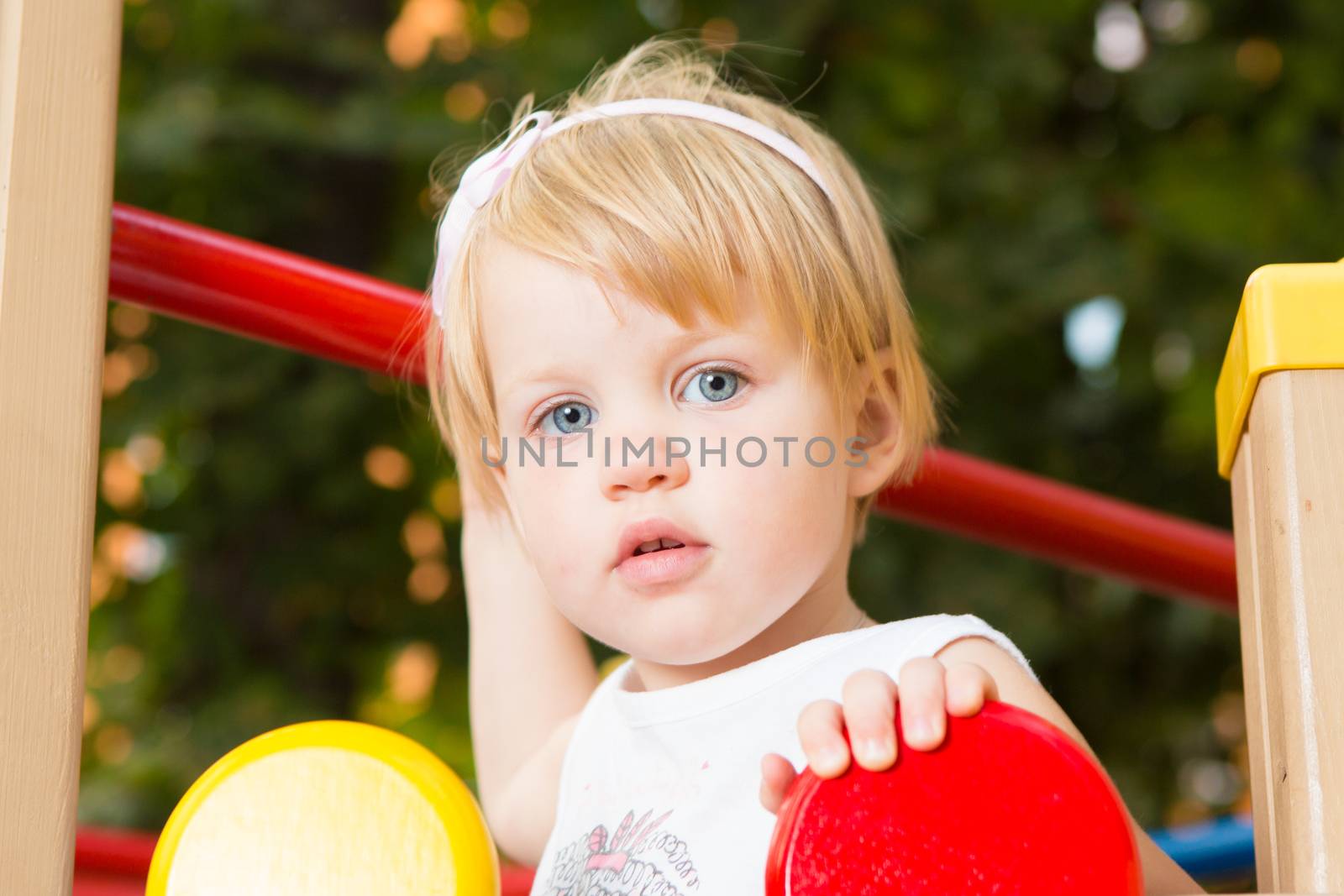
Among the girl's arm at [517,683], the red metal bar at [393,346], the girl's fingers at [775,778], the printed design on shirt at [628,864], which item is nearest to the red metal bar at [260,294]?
the red metal bar at [393,346]

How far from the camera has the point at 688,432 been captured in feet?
2.57

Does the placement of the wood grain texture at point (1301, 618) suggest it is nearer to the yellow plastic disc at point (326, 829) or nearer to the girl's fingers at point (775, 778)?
the girl's fingers at point (775, 778)

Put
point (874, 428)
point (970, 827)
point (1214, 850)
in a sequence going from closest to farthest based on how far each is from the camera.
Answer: point (970, 827) < point (874, 428) < point (1214, 850)

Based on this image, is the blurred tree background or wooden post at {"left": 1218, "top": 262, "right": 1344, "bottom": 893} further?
the blurred tree background

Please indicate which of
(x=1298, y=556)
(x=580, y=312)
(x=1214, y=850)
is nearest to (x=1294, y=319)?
(x=1298, y=556)

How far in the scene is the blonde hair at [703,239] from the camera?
2.69 ft

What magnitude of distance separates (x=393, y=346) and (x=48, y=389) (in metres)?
0.40

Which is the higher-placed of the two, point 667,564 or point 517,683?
point 667,564

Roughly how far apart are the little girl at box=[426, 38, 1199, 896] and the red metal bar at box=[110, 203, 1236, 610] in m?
0.09

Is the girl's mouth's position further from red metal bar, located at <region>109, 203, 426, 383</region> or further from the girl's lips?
red metal bar, located at <region>109, 203, 426, 383</region>

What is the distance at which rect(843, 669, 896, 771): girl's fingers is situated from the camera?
53 cm

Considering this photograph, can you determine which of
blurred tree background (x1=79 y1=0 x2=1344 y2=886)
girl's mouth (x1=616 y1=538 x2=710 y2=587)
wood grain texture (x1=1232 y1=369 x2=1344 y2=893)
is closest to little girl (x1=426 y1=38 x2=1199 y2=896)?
girl's mouth (x1=616 y1=538 x2=710 y2=587)

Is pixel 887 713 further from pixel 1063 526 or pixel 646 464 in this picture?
pixel 1063 526

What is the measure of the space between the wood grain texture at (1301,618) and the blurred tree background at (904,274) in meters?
1.23
